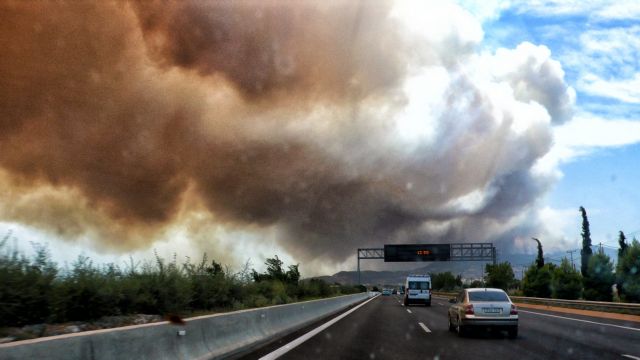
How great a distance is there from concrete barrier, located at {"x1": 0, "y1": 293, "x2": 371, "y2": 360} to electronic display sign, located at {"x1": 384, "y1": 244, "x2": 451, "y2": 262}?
66.7m

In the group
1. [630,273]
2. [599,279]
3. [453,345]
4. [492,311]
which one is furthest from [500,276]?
[453,345]

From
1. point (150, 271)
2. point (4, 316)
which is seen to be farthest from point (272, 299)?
point (4, 316)

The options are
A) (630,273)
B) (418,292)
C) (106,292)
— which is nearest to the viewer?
(106,292)

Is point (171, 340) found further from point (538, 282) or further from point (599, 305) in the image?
point (538, 282)

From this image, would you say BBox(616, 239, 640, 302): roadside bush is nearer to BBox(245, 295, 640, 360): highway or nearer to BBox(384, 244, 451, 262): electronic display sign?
BBox(384, 244, 451, 262): electronic display sign

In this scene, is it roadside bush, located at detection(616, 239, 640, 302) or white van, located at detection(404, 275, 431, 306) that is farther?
roadside bush, located at detection(616, 239, 640, 302)

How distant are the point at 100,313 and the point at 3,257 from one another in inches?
121

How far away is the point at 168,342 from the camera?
7.85 metres

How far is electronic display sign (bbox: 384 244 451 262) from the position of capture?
81.7 meters

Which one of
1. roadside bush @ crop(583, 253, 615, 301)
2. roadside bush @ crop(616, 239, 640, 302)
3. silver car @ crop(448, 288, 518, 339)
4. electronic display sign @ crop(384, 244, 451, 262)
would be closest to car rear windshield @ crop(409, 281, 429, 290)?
roadside bush @ crop(616, 239, 640, 302)

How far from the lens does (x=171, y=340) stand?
26.2 feet

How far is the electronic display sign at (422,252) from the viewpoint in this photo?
81.7m

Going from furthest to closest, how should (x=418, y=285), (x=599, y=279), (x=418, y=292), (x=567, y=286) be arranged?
(x=567, y=286), (x=599, y=279), (x=418, y=285), (x=418, y=292)

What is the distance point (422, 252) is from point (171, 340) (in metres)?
76.0
